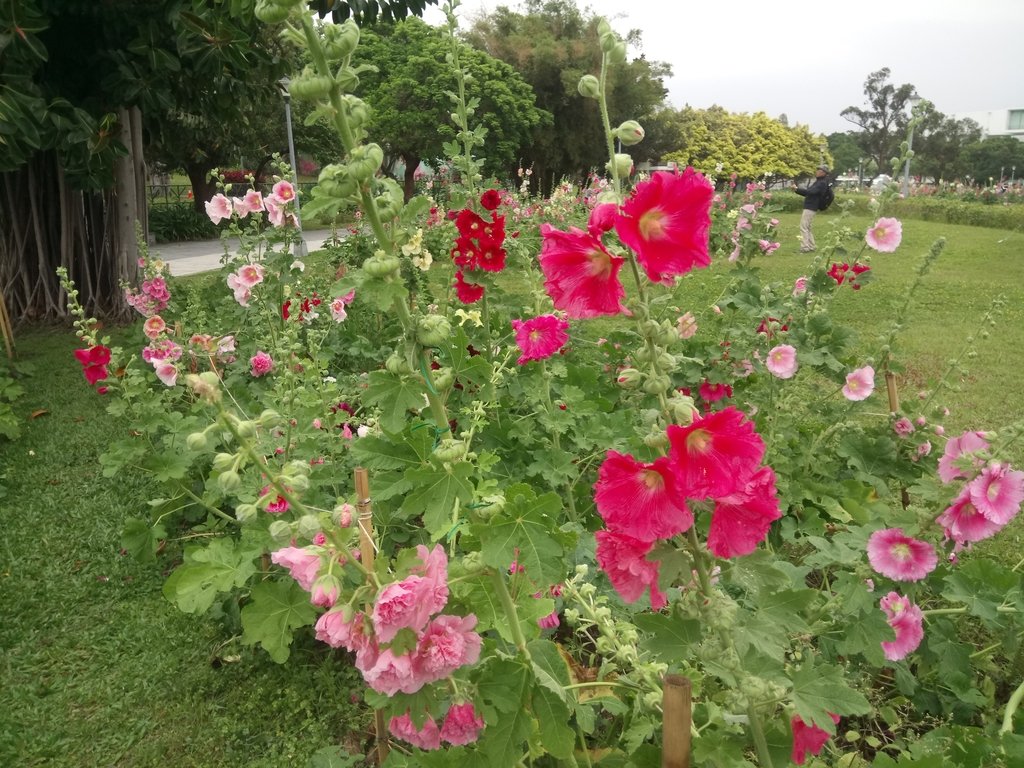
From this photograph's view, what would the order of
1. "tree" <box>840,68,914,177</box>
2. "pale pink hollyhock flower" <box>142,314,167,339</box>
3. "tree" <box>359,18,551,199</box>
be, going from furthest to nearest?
"tree" <box>840,68,914,177</box>
"tree" <box>359,18,551,199</box>
"pale pink hollyhock flower" <box>142,314,167,339</box>

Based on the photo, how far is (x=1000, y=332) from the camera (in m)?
6.86

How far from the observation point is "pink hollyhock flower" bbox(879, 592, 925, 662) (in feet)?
5.74

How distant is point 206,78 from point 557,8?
27986 mm

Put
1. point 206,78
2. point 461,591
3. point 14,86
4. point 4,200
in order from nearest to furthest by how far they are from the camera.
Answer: point 461,591
point 14,86
point 206,78
point 4,200

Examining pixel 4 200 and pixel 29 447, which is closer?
pixel 29 447

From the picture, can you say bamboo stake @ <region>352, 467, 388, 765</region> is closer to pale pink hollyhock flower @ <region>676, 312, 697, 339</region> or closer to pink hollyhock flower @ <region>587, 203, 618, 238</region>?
pink hollyhock flower @ <region>587, 203, 618, 238</region>

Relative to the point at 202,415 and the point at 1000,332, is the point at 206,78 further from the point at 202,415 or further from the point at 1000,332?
the point at 1000,332

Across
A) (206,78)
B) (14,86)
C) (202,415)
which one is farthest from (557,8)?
(202,415)

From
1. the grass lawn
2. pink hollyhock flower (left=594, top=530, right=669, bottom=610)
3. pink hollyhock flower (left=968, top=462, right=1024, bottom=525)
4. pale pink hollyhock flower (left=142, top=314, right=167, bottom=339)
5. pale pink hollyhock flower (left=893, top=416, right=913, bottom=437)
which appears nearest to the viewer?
pink hollyhock flower (left=594, top=530, right=669, bottom=610)

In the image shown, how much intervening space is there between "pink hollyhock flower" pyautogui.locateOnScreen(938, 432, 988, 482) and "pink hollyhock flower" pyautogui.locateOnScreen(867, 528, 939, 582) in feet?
0.59

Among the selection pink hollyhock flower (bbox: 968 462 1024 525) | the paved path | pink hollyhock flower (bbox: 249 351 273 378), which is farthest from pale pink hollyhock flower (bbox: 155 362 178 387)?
the paved path

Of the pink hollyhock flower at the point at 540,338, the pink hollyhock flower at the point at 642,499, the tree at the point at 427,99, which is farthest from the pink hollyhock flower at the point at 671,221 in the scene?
the tree at the point at 427,99

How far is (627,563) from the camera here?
3.44ft

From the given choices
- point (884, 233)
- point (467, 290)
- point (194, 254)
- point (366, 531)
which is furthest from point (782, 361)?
point (194, 254)
